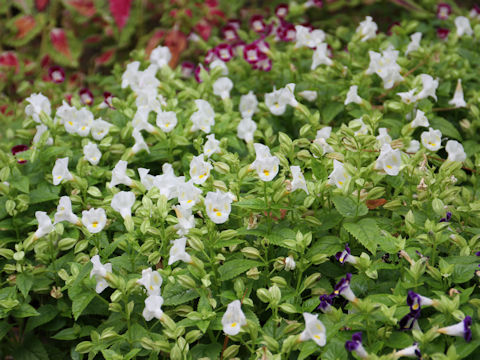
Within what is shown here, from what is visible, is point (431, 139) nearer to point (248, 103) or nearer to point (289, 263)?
point (289, 263)

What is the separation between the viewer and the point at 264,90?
3086mm

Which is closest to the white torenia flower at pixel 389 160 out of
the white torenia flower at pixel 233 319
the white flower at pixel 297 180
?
the white flower at pixel 297 180

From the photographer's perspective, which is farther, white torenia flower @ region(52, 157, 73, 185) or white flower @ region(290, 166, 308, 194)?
white torenia flower @ region(52, 157, 73, 185)

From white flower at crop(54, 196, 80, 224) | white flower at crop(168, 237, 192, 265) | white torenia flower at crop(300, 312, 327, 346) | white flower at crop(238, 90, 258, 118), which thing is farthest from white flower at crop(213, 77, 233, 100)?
white torenia flower at crop(300, 312, 327, 346)

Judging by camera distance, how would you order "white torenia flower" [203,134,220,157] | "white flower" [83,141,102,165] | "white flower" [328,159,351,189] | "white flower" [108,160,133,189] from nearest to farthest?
"white flower" [328,159,351,189] → "white flower" [108,160,133,189] → "white torenia flower" [203,134,220,157] → "white flower" [83,141,102,165]

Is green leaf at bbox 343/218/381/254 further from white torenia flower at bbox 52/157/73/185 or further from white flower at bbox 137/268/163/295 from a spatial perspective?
white torenia flower at bbox 52/157/73/185

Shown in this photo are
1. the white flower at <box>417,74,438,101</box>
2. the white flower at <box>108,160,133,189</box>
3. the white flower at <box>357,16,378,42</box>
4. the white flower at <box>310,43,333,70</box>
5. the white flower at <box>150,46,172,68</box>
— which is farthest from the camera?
the white flower at <box>150,46,172,68</box>

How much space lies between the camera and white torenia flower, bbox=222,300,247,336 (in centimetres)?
168

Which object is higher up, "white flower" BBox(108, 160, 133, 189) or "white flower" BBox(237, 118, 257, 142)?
"white flower" BBox(108, 160, 133, 189)

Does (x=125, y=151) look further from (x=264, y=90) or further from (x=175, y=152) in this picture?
(x=264, y=90)

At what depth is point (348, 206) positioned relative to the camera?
2029 millimetres

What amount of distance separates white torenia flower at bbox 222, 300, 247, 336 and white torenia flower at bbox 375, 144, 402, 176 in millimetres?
692

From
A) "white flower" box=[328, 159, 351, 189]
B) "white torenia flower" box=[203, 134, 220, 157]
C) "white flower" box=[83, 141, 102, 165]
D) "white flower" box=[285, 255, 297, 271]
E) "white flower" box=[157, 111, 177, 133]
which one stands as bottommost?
"white flower" box=[83, 141, 102, 165]

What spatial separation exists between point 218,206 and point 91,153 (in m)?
0.78
